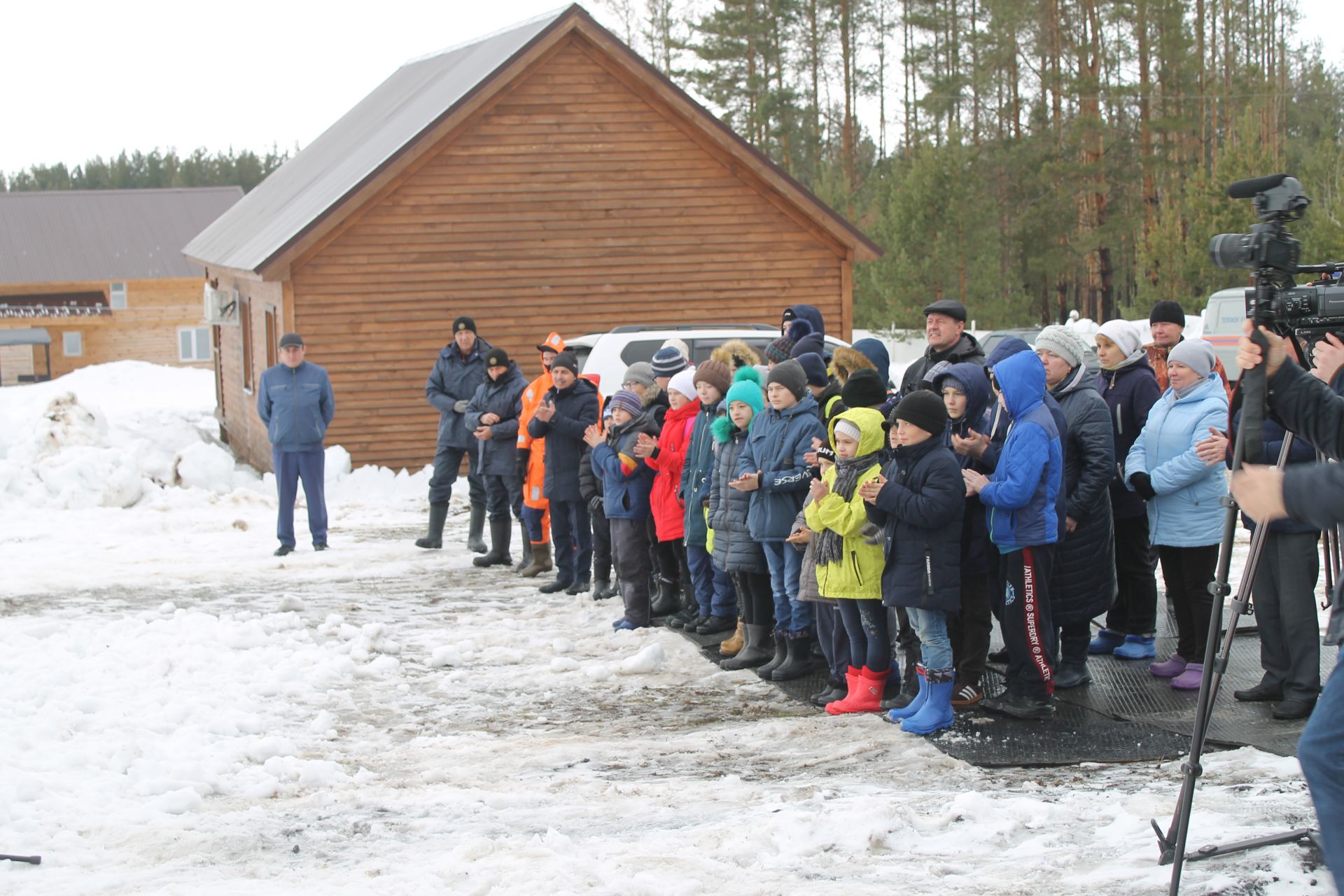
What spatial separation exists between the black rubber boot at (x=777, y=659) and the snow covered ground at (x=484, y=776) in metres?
0.16

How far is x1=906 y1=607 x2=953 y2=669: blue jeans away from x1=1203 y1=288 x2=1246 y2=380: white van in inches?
767

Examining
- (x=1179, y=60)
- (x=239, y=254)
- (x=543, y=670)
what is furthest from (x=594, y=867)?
(x=1179, y=60)

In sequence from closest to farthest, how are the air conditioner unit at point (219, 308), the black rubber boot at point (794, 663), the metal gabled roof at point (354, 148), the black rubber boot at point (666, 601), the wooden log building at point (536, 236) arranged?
1. the black rubber boot at point (794, 663)
2. the black rubber boot at point (666, 601)
3. the wooden log building at point (536, 236)
4. the metal gabled roof at point (354, 148)
5. the air conditioner unit at point (219, 308)

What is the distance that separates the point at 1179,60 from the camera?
3519cm

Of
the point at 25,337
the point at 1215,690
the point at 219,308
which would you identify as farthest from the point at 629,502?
the point at 25,337

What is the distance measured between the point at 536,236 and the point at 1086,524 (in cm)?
1272

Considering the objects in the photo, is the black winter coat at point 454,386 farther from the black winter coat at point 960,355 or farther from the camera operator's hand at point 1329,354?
the camera operator's hand at point 1329,354

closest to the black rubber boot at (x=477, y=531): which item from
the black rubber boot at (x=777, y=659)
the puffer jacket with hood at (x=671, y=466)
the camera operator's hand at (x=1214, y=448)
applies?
the puffer jacket with hood at (x=671, y=466)

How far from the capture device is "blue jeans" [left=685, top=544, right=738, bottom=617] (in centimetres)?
890

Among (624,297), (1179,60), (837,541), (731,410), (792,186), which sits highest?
(1179,60)

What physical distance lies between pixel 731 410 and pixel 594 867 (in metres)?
3.73

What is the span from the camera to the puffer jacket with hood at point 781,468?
7648 mm

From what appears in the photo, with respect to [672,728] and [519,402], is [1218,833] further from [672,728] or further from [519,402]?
[519,402]

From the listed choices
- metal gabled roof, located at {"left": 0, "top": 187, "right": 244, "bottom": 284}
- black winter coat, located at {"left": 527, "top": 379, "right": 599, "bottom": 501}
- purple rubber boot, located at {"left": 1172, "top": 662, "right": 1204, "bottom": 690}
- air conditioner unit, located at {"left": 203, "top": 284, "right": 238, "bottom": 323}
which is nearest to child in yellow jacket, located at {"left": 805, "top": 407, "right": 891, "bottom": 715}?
purple rubber boot, located at {"left": 1172, "top": 662, "right": 1204, "bottom": 690}
